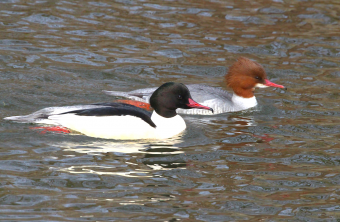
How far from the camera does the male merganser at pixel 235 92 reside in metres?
9.67

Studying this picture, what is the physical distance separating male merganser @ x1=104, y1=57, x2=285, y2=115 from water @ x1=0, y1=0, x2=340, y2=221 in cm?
24

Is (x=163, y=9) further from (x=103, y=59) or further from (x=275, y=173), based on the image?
(x=275, y=173)

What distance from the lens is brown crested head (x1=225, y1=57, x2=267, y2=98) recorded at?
9.91 metres

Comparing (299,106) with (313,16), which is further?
(313,16)

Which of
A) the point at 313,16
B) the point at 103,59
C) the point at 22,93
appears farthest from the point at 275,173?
the point at 313,16

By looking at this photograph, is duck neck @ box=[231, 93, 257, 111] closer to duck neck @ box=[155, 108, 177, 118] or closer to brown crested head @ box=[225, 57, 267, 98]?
brown crested head @ box=[225, 57, 267, 98]

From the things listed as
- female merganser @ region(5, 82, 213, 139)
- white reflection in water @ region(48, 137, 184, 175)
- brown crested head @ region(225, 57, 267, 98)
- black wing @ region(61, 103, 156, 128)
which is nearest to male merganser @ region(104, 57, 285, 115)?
brown crested head @ region(225, 57, 267, 98)

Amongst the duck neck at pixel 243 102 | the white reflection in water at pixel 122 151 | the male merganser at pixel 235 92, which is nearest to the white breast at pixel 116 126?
the white reflection in water at pixel 122 151

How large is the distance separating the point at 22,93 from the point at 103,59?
2.64 meters

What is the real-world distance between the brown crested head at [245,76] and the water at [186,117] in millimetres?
400

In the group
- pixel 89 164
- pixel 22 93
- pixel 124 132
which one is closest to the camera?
pixel 89 164

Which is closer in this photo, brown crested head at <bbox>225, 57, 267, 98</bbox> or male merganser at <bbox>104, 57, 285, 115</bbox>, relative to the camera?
male merganser at <bbox>104, 57, 285, 115</bbox>

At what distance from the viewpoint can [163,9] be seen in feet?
48.3

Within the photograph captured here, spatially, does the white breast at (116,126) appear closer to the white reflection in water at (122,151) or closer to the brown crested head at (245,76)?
the white reflection in water at (122,151)
